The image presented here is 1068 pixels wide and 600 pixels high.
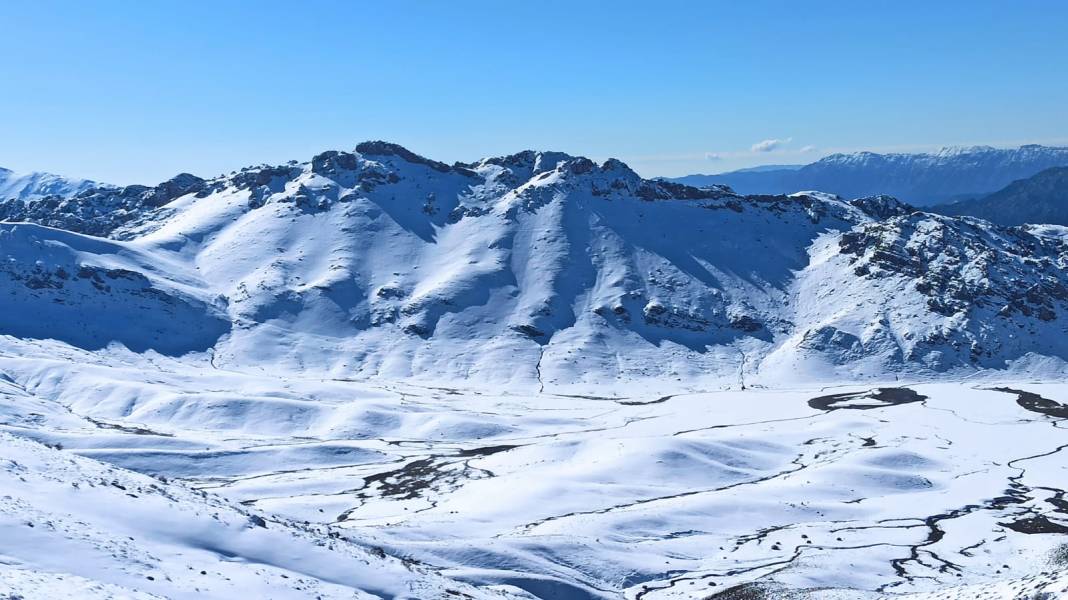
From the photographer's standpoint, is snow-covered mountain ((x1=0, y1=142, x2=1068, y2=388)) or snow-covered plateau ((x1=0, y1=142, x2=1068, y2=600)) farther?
snow-covered mountain ((x1=0, y1=142, x2=1068, y2=388))

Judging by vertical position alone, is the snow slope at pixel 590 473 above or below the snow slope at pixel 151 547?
below

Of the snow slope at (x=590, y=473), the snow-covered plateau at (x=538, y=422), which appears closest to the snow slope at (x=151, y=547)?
the snow-covered plateau at (x=538, y=422)

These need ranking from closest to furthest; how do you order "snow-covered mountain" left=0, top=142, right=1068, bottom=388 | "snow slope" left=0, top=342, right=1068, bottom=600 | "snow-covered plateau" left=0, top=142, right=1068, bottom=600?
"snow-covered plateau" left=0, top=142, right=1068, bottom=600 → "snow slope" left=0, top=342, right=1068, bottom=600 → "snow-covered mountain" left=0, top=142, right=1068, bottom=388

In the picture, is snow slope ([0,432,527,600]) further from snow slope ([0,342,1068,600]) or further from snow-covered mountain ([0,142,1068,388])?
snow-covered mountain ([0,142,1068,388])

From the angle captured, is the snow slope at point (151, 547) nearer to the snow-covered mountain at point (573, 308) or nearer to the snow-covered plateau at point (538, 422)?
the snow-covered plateau at point (538, 422)


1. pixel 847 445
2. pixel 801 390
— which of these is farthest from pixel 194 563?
pixel 801 390

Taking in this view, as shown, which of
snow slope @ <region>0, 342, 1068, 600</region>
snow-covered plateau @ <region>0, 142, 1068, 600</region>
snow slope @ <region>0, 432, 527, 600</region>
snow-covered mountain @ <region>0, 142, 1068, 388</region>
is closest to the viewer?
snow slope @ <region>0, 432, 527, 600</region>

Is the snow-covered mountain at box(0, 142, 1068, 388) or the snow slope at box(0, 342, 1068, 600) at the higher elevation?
the snow-covered mountain at box(0, 142, 1068, 388)

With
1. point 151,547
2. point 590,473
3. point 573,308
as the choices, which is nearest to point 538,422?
point 590,473

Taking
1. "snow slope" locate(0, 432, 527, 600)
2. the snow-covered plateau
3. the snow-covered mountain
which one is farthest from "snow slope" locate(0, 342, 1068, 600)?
the snow-covered mountain
